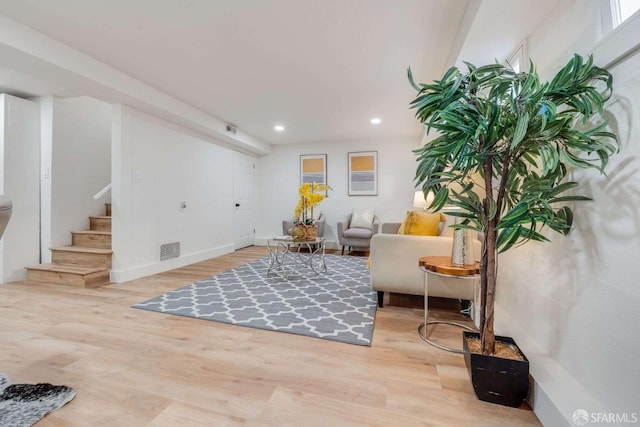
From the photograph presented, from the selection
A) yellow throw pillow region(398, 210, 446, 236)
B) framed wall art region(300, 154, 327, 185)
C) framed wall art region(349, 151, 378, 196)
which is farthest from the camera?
framed wall art region(300, 154, 327, 185)

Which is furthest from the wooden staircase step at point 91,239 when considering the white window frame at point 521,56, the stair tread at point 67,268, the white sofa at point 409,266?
the white window frame at point 521,56

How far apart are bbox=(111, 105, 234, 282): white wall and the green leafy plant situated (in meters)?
3.54

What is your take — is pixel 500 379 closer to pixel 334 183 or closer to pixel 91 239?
pixel 91 239

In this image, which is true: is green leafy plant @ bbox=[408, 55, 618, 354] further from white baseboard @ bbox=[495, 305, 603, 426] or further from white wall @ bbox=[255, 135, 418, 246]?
white wall @ bbox=[255, 135, 418, 246]

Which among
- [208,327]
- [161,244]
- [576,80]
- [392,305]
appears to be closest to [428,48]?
[576,80]

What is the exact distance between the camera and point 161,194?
3820 millimetres

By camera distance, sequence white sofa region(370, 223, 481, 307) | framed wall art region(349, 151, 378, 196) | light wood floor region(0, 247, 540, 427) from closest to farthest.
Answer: light wood floor region(0, 247, 540, 427) < white sofa region(370, 223, 481, 307) < framed wall art region(349, 151, 378, 196)

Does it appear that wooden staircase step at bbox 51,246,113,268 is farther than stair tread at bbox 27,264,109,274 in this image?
Yes

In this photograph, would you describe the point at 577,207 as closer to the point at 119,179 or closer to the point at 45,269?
the point at 119,179

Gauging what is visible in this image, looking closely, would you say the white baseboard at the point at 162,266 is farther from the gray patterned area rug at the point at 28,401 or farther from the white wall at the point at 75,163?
the gray patterned area rug at the point at 28,401

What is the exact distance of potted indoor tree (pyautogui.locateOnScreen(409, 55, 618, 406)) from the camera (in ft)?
3.30

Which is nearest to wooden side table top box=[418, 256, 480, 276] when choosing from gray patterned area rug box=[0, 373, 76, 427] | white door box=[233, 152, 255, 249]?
gray patterned area rug box=[0, 373, 76, 427]

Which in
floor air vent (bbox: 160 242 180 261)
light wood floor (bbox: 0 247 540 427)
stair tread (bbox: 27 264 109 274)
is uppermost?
floor air vent (bbox: 160 242 180 261)

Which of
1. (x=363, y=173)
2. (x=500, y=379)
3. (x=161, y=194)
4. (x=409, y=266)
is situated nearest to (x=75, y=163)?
(x=161, y=194)
